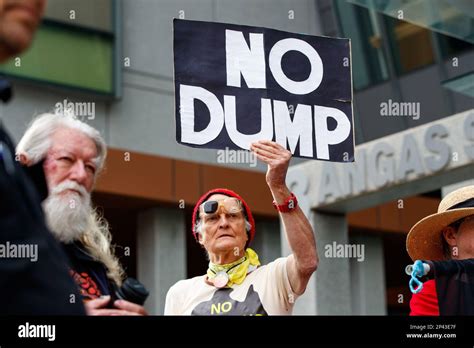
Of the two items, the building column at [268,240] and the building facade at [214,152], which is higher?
the building facade at [214,152]

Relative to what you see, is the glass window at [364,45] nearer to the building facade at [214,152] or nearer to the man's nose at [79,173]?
the building facade at [214,152]

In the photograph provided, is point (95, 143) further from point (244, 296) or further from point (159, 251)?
point (159, 251)

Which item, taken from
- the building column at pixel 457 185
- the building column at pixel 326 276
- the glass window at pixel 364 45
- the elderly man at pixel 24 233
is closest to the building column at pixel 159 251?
the building column at pixel 326 276

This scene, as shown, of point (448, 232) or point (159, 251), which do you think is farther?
point (159, 251)

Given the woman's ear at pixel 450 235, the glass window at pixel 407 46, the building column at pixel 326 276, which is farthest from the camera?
the glass window at pixel 407 46

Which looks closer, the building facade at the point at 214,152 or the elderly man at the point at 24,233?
the elderly man at the point at 24,233

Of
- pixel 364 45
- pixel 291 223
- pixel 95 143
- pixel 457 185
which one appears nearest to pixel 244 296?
pixel 291 223

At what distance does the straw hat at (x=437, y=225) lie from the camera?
3.83 m

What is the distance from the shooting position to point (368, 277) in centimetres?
1229

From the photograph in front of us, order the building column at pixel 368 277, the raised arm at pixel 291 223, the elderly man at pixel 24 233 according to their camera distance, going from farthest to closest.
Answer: the building column at pixel 368 277
the raised arm at pixel 291 223
the elderly man at pixel 24 233

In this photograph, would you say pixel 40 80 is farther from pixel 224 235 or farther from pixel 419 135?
pixel 224 235

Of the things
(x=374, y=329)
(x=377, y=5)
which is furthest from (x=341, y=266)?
(x=374, y=329)

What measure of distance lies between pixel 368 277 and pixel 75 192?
956cm

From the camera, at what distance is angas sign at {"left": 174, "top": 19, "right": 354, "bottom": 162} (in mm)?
3783
